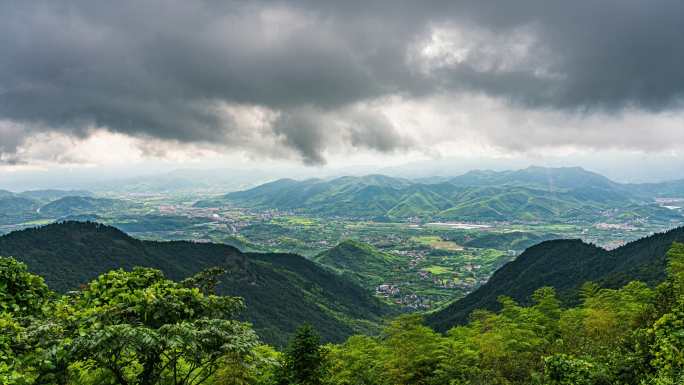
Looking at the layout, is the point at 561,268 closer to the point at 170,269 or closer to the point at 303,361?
the point at 303,361

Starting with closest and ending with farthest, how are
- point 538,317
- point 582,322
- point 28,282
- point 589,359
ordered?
point 28,282, point 589,359, point 582,322, point 538,317

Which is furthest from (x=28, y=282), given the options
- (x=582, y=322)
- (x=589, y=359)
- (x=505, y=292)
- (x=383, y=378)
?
(x=505, y=292)

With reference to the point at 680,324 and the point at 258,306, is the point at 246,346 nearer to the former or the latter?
the point at 680,324

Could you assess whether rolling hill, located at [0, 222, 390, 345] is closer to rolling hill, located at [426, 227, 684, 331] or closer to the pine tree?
rolling hill, located at [426, 227, 684, 331]

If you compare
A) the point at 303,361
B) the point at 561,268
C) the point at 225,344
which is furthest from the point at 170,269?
the point at 225,344

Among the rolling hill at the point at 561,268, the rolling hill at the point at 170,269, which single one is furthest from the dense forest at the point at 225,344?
the rolling hill at the point at 170,269

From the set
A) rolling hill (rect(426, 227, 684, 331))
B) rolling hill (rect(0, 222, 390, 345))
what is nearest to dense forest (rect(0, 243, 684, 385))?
rolling hill (rect(426, 227, 684, 331))
